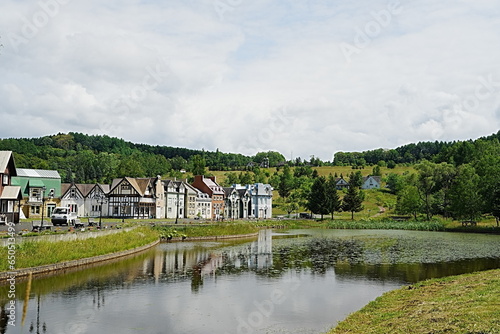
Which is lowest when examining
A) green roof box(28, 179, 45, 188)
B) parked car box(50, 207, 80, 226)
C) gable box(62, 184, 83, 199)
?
parked car box(50, 207, 80, 226)

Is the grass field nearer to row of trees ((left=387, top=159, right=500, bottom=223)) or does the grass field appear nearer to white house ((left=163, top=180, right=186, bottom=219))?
row of trees ((left=387, top=159, right=500, bottom=223))

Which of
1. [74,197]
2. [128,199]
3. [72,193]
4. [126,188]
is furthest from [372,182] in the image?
[72,193]

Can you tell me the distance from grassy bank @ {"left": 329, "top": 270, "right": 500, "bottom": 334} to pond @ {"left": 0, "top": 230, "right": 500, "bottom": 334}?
1630mm

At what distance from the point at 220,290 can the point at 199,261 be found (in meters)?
12.6

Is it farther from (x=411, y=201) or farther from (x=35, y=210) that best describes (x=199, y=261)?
(x=411, y=201)

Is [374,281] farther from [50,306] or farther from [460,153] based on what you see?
[460,153]

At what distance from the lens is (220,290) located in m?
26.0

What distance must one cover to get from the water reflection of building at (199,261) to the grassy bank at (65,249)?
315 cm

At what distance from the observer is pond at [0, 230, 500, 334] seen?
18.9 meters

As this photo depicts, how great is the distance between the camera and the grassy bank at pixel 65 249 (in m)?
27.9

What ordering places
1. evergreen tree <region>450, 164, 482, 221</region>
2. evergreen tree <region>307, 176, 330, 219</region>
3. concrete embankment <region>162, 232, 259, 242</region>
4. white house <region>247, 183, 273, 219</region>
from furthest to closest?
white house <region>247, 183, 273, 219</region> → evergreen tree <region>307, 176, 330, 219</region> → evergreen tree <region>450, 164, 482, 221</region> → concrete embankment <region>162, 232, 259, 242</region>

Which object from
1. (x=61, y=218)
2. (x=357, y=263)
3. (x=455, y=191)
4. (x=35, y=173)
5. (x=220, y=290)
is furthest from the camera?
(x=455, y=191)

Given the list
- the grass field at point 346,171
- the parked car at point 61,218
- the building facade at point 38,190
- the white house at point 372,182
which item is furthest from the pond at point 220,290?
the grass field at point 346,171

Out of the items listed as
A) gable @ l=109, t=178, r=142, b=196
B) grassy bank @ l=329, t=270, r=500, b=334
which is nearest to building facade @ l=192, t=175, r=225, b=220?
gable @ l=109, t=178, r=142, b=196
